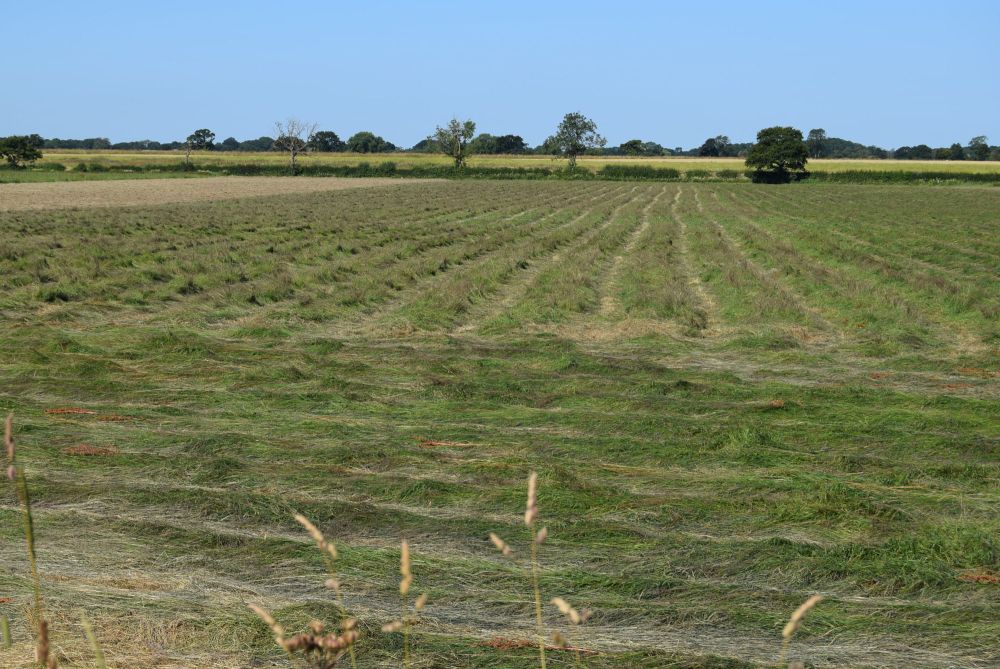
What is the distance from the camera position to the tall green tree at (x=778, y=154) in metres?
89.2

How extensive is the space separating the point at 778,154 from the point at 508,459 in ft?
288

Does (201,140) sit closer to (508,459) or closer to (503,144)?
(503,144)

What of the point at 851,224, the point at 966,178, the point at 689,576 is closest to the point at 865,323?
the point at 689,576

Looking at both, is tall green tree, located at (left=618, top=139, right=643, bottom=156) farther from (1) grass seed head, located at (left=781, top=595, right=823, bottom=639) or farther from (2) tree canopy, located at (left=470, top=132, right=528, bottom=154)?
(1) grass seed head, located at (left=781, top=595, right=823, bottom=639)

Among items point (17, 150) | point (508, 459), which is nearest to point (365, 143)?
point (17, 150)

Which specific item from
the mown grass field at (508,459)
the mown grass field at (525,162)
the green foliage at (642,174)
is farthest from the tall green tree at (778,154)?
the mown grass field at (508,459)

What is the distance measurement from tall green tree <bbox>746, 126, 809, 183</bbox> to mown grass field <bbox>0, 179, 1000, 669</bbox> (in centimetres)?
7519

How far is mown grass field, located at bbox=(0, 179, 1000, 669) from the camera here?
446 centimetres

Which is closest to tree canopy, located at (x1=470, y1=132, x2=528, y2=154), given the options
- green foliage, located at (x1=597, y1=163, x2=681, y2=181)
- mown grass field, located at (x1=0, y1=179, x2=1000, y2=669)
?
green foliage, located at (x1=597, y1=163, x2=681, y2=181)

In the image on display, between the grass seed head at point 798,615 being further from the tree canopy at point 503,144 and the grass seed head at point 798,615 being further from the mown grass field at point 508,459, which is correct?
the tree canopy at point 503,144

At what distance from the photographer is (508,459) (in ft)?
23.4

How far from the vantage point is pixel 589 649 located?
417cm

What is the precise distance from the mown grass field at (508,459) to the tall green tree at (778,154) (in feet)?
247

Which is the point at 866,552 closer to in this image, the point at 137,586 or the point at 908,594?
the point at 908,594
